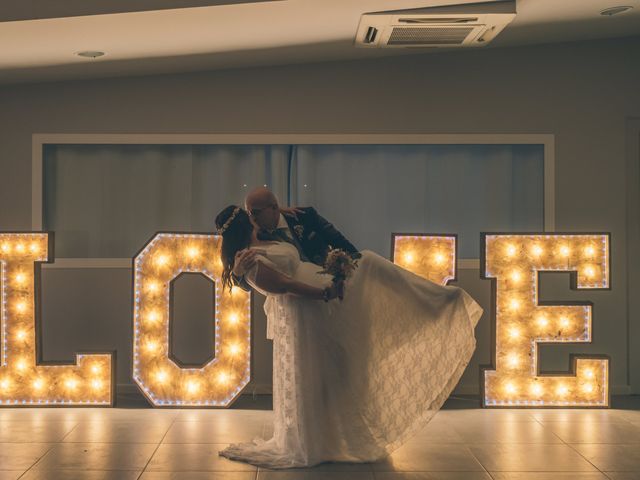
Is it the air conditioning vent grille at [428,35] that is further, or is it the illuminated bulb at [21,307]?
Result: the illuminated bulb at [21,307]

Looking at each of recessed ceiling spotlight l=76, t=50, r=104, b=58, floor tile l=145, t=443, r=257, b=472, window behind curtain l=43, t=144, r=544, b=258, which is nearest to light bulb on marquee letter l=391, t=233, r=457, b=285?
window behind curtain l=43, t=144, r=544, b=258

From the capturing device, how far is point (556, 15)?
4.99m

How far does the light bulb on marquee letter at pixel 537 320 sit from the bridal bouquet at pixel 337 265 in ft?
5.03

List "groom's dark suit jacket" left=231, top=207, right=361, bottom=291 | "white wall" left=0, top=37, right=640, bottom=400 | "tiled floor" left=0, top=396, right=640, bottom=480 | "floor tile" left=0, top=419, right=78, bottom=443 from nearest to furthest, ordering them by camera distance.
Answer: "tiled floor" left=0, top=396, right=640, bottom=480, "groom's dark suit jacket" left=231, top=207, right=361, bottom=291, "floor tile" left=0, top=419, right=78, bottom=443, "white wall" left=0, top=37, right=640, bottom=400

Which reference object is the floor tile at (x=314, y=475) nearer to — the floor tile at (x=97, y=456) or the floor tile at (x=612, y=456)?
the floor tile at (x=97, y=456)

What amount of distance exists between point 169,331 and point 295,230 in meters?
1.36

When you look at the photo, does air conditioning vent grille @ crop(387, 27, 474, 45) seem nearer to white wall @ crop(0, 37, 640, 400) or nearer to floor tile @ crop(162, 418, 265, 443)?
white wall @ crop(0, 37, 640, 400)

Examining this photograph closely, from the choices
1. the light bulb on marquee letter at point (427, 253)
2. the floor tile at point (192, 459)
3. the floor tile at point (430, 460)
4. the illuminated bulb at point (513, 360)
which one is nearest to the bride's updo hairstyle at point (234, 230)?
the floor tile at point (192, 459)

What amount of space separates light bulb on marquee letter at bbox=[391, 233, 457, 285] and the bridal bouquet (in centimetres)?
129

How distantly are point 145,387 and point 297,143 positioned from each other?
6.73 ft

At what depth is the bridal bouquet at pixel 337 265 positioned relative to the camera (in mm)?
4090

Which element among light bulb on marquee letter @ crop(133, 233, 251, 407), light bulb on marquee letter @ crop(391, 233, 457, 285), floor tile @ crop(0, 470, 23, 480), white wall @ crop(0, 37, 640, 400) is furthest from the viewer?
white wall @ crop(0, 37, 640, 400)

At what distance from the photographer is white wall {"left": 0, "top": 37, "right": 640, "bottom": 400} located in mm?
5871

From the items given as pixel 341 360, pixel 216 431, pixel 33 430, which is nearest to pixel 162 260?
pixel 216 431
